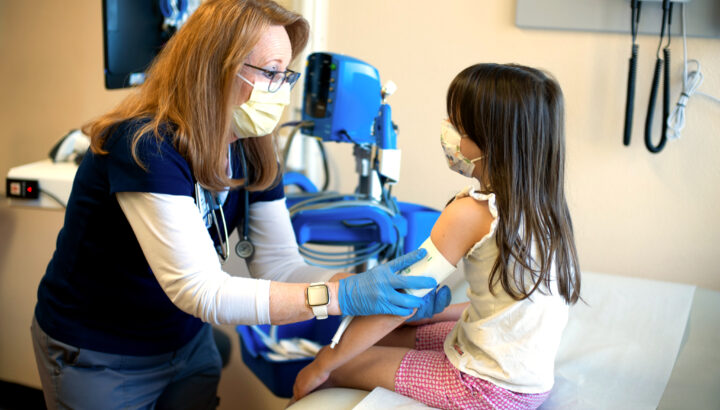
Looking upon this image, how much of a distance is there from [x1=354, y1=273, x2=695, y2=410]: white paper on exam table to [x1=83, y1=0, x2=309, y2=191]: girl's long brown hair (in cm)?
59

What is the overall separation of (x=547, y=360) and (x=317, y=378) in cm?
46

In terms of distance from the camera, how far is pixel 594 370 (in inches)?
54.9

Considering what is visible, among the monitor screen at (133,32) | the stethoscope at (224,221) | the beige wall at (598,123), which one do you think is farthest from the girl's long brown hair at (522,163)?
the monitor screen at (133,32)

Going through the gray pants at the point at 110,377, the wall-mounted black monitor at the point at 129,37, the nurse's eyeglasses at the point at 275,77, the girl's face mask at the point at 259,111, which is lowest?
the gray pants at the point at 110,377

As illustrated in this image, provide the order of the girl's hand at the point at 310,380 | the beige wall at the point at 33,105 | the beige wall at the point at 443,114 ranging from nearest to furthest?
the girl's hand at the point at 310,380 → the beige wall at the point at 443,114 → the beige wall at the point at 33,105

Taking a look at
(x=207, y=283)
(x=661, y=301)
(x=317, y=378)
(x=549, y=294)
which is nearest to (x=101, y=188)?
(x=207, y=283)

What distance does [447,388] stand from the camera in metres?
1.14

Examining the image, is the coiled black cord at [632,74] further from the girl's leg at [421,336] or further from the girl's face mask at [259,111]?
the girl's face mask at [259,111]

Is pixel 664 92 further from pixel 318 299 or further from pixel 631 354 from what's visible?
pixel 318 299

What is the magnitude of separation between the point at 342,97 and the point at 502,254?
2.24ft

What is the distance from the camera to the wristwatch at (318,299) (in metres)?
1.12

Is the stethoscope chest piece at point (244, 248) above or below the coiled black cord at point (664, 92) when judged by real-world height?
below

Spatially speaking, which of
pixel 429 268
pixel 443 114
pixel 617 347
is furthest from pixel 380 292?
pixel 443 114

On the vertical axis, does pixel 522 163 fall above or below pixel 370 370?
above
